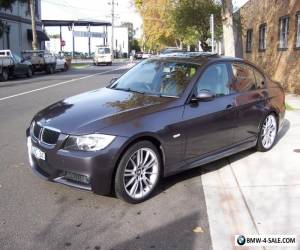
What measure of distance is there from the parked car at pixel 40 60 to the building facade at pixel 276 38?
15.0 meters

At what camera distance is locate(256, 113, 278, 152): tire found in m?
7.51

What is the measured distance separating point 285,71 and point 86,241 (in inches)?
587

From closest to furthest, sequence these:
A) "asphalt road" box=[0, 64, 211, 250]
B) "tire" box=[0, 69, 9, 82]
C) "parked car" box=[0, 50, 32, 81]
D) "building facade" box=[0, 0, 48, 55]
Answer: "asphalt road" box=[0, 64, 211, 250] → "tire" box=[0, 69, 9, 82] → "parked car" box=[0, 50, 32, 81] → "building facade" box=[0, 0, 48, 55]

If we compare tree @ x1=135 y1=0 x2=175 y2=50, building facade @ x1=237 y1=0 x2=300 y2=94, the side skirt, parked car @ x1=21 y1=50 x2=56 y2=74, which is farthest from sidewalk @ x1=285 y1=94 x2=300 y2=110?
tree @ x1=135 y1=0 x2=175 y2=50

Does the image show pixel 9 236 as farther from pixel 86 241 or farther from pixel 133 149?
pixel 133 149

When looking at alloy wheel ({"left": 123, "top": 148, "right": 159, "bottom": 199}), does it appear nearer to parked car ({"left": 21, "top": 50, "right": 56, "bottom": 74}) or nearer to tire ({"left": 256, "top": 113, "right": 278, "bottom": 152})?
tire ({"left": 256, "top": 113, "right": 278, "bottom": 152})

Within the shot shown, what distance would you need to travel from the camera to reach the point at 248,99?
23.0 ft

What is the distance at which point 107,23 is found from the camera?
9325cm

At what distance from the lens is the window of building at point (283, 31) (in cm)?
1814

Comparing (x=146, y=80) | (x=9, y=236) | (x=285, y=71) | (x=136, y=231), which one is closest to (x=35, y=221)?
(x=9, y=236)

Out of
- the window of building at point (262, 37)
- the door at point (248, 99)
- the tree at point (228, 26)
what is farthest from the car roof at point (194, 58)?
the window of building at point (262, 37)

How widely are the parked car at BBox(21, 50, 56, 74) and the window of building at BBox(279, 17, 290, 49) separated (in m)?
19.2

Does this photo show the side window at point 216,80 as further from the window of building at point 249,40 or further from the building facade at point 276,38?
the window of building at point 249,40

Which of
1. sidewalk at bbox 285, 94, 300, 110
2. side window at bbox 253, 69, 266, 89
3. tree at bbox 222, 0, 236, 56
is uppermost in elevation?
tree at bbox 222, 0, 236, 56
